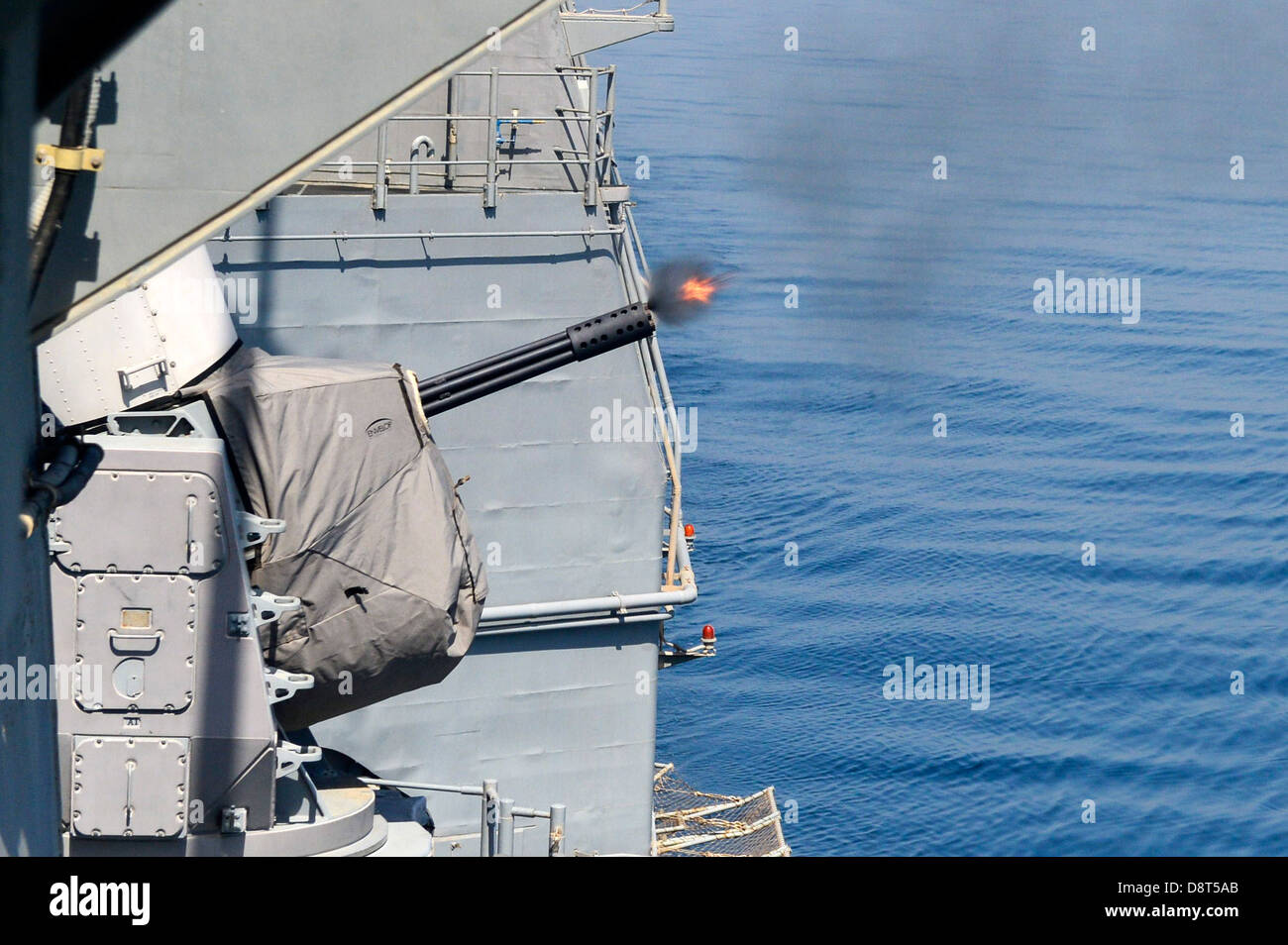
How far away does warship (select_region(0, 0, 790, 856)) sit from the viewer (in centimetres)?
310

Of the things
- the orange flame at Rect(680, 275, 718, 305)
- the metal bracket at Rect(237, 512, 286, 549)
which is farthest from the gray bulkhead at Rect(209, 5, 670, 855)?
the metal bracket at Rect(237, 512, 286, 549)

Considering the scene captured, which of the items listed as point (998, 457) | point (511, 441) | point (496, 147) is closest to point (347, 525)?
point (511, 441)

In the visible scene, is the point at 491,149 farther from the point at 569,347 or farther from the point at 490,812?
the point at 490,812

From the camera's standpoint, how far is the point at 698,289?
28.4 ft

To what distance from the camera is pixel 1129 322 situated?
40000 millimetres

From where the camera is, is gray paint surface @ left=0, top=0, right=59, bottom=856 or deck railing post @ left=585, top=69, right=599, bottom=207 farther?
deck railing post @ left=585, top=69, right=599, bottom=207

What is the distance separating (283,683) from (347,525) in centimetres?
72

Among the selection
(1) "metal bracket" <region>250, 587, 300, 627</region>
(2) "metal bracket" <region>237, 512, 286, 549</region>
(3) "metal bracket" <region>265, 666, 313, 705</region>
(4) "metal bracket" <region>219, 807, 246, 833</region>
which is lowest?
(4) "metal bracket" <region>219, 807, 246, 833</region>

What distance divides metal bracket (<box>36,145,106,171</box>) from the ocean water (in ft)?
14.6

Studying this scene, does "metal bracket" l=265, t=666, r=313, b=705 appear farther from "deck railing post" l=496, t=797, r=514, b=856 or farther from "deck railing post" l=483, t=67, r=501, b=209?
"deck railing post" l=483, t=67, r=501, b=209

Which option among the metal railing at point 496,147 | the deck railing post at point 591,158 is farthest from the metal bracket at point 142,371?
the deck railing post at point 591,158

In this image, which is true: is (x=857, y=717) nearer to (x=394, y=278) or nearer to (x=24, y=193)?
(x=394, y=278)
